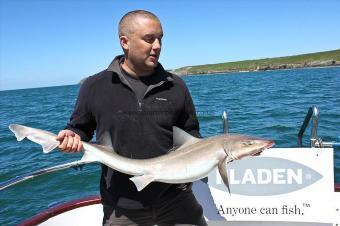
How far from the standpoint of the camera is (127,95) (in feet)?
11.6

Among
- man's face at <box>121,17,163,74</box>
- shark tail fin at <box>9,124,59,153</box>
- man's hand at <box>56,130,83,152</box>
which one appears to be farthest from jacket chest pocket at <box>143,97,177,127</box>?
shark tail fin at <box>9,124,59,153</box>

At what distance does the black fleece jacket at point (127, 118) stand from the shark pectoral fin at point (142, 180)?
0.21m

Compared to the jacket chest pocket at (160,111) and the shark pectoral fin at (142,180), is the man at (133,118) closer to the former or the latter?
the jacket chest pocket at (160,111)

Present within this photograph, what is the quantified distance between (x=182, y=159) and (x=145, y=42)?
1.00 metres

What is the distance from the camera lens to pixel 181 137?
3.49m

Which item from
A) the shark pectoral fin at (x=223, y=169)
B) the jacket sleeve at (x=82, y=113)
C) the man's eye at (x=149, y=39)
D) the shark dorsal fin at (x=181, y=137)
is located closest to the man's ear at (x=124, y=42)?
the man's eye at (x=149, y=39)

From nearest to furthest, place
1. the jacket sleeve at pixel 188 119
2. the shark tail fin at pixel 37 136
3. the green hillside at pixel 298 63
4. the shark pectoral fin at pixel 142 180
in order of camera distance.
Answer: the shark tail fin at pixel 37 136 < the shark pectoral fin at pixel 142 180 < the jacket sleeve at pixel 188 119 < the green hillside at pixel 298 63

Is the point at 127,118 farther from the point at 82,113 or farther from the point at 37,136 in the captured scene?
the point at 37,136

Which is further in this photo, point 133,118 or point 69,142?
point 133,118

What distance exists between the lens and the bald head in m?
3.42

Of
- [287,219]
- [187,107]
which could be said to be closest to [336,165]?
[287,219]

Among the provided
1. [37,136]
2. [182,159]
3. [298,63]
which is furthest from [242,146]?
[298,63]

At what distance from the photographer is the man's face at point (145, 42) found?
3.38m

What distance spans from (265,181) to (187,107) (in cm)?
188
